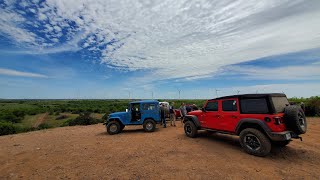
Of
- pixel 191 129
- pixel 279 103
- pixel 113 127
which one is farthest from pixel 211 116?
pixel 113 127

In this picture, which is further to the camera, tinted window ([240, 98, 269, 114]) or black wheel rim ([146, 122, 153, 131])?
black wheel rim ([146, 122, 153, 131])

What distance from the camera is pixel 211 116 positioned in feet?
26.8

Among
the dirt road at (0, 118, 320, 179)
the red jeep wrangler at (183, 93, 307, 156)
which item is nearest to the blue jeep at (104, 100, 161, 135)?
the dirt road at (0, 118, 320, 179)

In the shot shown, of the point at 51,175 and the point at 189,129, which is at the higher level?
the point at 189,129

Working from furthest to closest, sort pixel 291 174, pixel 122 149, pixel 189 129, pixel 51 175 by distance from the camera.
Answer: pixel 189 129 → pixel 122 149 → pixel 51 175 → pixel 291 174

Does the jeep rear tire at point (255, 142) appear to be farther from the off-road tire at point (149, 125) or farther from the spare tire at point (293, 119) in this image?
the off-road tire at point (149, 125)

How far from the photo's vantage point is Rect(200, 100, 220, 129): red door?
310 inches

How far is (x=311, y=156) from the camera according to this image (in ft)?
19.9

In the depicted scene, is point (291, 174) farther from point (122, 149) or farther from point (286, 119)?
point (122, 149)

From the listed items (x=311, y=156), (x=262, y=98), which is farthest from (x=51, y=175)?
(x=311, y=156)

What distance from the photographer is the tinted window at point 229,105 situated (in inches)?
282

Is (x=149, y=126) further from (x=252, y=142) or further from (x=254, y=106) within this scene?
(x=254, y=106)

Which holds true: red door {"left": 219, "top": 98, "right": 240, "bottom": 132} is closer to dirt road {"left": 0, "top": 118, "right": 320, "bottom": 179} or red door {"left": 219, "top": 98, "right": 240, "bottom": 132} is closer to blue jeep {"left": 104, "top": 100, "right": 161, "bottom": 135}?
dirt road {"left": 0, "top": 118, "right": 320, "bottom": 179}

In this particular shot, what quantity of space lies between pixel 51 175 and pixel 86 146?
10.6ft
